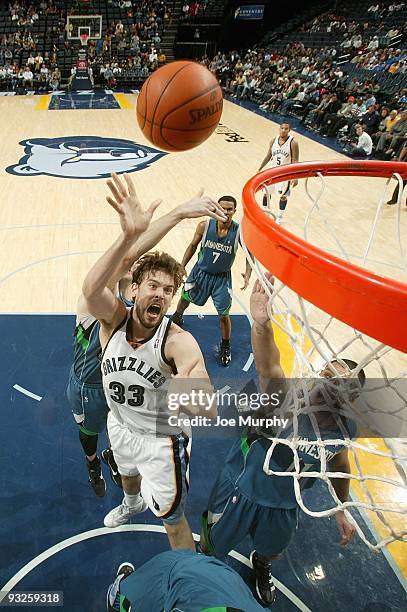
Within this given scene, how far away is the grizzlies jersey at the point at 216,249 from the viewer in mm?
3732

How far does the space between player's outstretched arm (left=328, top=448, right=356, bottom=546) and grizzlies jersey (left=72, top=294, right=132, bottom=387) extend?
1.28 metres

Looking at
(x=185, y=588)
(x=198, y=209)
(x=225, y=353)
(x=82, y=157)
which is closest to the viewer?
(x=185, y=588)

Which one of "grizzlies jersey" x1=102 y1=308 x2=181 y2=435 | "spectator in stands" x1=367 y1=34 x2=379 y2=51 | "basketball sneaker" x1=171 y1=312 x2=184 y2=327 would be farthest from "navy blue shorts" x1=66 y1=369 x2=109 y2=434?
"spectator in stands" x1=367 y1=34 x2=379 y2=51

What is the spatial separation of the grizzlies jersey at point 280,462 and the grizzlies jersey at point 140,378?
41 centimetres

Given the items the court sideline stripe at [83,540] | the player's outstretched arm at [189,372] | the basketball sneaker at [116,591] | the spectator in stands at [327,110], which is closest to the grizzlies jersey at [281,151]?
the player's outstretched arm at [189,372]

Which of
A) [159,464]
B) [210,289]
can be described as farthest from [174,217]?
[210,289]

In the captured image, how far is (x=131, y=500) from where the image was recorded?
2.48 meters

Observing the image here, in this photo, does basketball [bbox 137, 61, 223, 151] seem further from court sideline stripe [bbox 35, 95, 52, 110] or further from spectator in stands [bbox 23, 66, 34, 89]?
spectator in stands [bbox 23, 66, 34, 89]

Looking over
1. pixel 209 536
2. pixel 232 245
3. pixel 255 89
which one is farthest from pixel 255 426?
pixel 255 89

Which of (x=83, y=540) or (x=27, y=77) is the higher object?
(x=27, y=77)

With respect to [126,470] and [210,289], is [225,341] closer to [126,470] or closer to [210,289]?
[210,289]

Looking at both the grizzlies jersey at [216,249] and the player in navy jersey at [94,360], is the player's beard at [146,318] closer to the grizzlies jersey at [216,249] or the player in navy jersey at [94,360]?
the player in navy jersey at [94,360]

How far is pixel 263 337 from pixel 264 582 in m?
1.34

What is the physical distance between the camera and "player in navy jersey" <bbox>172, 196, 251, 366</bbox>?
147 inches
